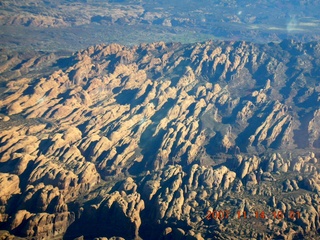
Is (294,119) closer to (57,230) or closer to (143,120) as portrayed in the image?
(143,120)

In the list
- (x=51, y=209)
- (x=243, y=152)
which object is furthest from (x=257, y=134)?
(x=51, y=209)

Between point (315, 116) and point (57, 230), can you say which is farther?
point (315, 116)

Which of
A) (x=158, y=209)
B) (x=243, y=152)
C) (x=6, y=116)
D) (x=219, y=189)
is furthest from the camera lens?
(x=6, y=116)
